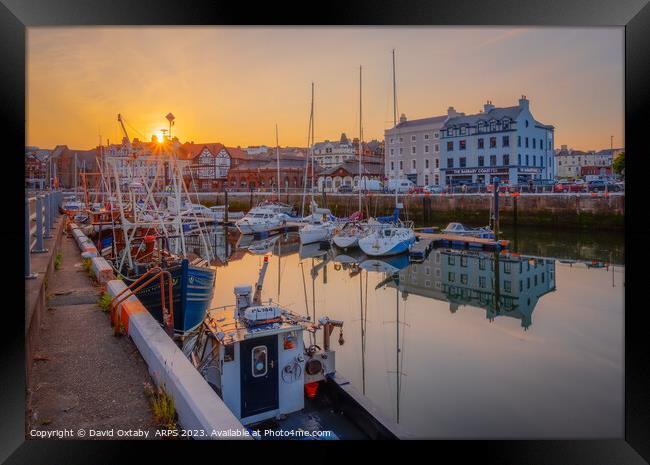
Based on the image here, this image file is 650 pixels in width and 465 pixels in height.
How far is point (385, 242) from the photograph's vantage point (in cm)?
1659

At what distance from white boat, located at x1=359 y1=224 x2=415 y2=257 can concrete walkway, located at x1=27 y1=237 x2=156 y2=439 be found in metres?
12.1

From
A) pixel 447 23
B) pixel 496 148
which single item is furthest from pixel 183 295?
pixel 496 148

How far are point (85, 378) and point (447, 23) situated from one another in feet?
11.9

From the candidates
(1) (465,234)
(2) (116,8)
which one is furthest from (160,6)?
(1) (465,234)

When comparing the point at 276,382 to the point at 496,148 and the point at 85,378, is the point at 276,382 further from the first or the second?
the point at 496,148

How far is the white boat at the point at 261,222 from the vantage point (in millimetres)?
25078

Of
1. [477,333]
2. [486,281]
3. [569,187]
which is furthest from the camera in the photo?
[569,187]

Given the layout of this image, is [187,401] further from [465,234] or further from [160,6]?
[465,234]

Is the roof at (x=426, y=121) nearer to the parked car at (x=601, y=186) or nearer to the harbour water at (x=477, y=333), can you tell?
the parked car at (x=601, y=186)

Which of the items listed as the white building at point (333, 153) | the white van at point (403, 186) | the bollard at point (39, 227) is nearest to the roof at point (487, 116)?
the white van at point (403, 186)

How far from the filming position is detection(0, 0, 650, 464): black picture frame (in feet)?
12.5

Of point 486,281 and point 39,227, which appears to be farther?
point 486,281
